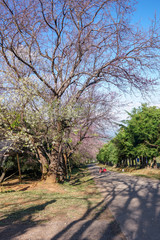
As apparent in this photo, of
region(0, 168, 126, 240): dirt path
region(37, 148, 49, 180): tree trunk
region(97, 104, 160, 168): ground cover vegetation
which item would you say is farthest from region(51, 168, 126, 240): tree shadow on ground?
region(97, 104, 160, 168): ground cover vegetation

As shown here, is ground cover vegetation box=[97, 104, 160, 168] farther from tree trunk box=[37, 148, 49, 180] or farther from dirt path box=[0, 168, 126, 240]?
dirt path box=[0, 168, 126, 240]

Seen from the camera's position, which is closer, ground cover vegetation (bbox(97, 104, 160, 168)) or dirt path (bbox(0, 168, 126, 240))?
dirt path (bbox(0, 168, 126, 240))

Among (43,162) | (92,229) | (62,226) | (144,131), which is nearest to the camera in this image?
(92,229)

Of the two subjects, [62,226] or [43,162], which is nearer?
[62,226]

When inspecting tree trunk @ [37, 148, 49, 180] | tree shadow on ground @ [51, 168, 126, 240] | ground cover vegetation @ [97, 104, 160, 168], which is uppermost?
ground cover vegetation @ [97, 104, 160, 168]

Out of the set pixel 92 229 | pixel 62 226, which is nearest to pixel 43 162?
pixel 62 226

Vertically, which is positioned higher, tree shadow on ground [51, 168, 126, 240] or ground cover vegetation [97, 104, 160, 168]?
ground cover vegetation [97, 104, 160, 168]

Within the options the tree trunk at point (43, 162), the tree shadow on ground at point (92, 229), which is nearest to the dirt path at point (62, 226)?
the tree shadow on ground at point (92, 229)

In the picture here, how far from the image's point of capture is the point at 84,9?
9625mm

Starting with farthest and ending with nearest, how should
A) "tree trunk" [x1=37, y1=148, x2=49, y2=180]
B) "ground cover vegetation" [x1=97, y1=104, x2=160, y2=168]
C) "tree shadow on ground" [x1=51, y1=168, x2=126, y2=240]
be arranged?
1. "ground cover vegetation" [x1=97, y1=104, x2=160, y2=168]
2. "tree trunk" [x1=37, y1=148, x2=49, y2=180]
3. "tree shadow on ground" [x1=51, y1=168, x2=126, y2=240]

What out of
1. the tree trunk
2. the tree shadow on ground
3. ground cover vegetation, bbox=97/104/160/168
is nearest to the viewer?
the tree shadow on ground

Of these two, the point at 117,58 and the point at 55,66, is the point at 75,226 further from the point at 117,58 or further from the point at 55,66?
the point at 55,66

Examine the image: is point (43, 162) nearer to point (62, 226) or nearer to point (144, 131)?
point (62, 226)

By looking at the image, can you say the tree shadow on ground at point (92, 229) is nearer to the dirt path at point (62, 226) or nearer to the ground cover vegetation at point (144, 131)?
the dirt path at point (62, 226)
